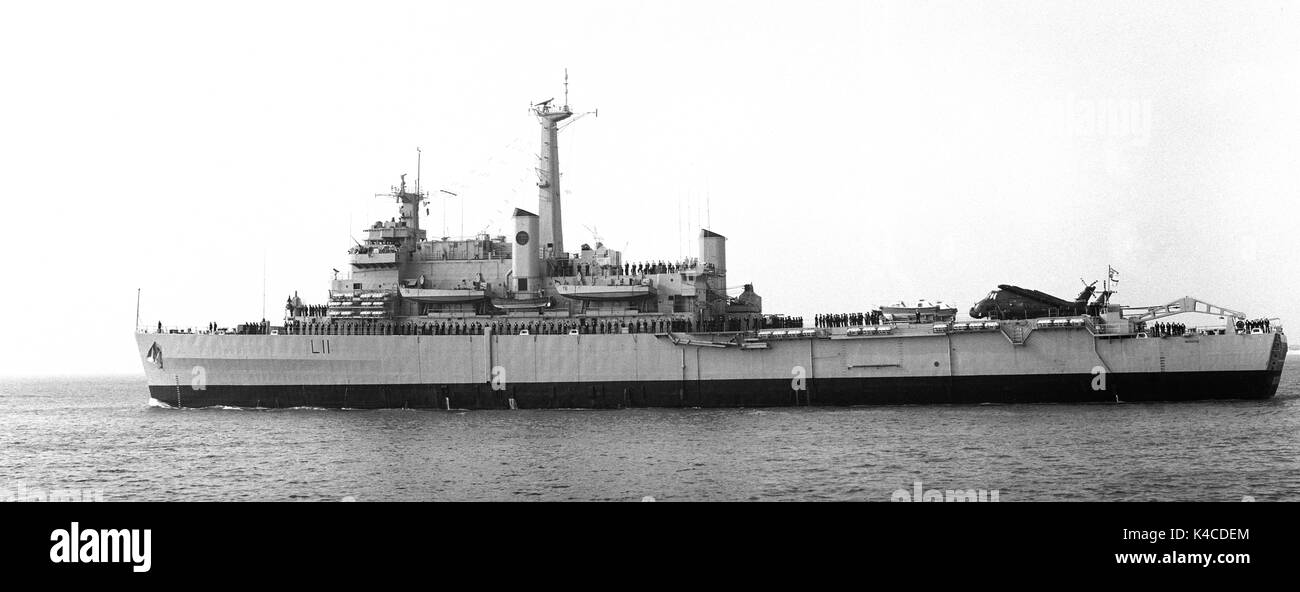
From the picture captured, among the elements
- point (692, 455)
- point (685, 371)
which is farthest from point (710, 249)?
point (692, 455)

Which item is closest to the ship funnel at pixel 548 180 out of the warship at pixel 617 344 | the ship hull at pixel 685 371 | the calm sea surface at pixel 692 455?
the warship at pixel 617 344

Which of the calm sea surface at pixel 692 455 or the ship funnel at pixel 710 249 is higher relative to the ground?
the ship funnel at pixel 710 249

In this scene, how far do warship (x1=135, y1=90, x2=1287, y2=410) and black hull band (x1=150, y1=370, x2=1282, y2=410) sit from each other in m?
0.06

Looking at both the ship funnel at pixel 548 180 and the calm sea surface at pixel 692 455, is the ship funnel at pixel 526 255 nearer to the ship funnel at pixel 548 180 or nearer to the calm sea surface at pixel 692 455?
the ship funnel at pixel 548 180

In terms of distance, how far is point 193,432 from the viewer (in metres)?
34.2

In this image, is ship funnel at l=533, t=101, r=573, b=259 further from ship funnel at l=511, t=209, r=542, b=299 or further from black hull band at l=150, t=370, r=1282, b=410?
black hull band at l=150, t=370, r=1282, b=410

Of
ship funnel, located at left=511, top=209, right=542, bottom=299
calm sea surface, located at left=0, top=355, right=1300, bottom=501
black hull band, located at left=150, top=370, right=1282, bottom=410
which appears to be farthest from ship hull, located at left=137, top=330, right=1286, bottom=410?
ship funnel, located at left=511, top=209, right=542, bottom=299

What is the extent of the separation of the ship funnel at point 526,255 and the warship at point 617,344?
0.27 feet

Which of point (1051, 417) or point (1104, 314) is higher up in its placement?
point (1104, 314)

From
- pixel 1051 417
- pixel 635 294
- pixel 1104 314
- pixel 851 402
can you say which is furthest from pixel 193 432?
pixel 1104 314

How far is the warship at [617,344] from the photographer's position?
3747 centimetres
